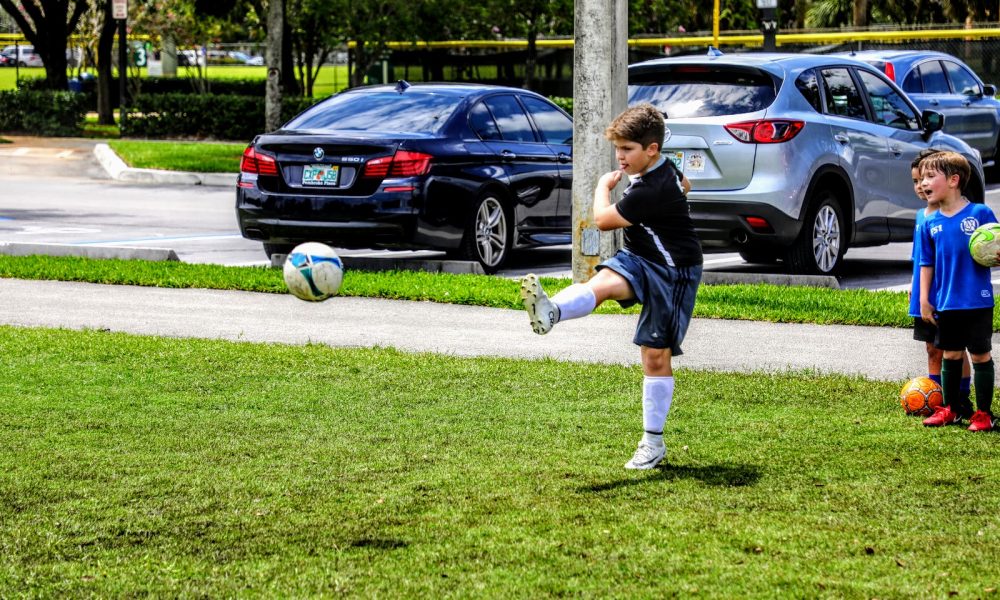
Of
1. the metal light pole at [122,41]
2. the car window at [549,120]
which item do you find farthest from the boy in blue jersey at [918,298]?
the metal light pole at [122,41]

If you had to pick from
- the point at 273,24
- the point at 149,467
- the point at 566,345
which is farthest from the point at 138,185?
the point at 149,467

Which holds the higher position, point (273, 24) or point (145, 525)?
point (273, 24)

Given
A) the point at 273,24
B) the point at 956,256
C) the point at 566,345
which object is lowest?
the point at 566,345

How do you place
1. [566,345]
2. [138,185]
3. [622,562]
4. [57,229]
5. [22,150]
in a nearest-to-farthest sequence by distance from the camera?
[622,562] < [566,345] < [57,229] < [138,185] < [22,150]

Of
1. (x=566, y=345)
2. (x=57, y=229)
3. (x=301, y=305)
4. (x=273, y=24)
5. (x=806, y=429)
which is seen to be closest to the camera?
(x=806, y=429)

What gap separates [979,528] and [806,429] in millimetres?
1667

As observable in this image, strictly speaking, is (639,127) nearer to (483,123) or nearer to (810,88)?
(810,88)

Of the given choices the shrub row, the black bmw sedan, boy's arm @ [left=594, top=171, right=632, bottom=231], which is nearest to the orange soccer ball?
boy's arm @ [left=594, top=171, right=632, bottom=231]

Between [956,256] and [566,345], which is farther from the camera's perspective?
[566,345]

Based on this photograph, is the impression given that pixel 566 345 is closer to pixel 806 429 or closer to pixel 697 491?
pixel 806 429

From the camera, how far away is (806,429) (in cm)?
654

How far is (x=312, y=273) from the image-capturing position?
252 inches

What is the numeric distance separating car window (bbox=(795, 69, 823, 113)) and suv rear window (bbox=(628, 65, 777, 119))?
34 centimetres

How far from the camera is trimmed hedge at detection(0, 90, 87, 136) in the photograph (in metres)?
35.3
